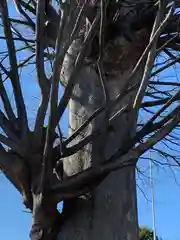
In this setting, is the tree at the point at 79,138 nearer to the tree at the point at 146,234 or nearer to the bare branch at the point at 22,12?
the bare branch at the point at 22,12

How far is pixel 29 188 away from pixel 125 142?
0.58 m

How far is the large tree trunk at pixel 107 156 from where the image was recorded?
272 centimetres

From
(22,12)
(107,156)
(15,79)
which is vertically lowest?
(107,156)

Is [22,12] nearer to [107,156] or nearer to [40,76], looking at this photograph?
[40,76]

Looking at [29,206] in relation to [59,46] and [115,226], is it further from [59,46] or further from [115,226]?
[59,46]

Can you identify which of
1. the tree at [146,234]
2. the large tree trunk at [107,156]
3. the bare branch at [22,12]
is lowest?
the large tree trunk at [107,156]

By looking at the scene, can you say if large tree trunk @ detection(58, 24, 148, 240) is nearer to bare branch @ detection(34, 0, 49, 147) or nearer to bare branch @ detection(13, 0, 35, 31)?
bare branch @ detection(34, 0, 49, 147)

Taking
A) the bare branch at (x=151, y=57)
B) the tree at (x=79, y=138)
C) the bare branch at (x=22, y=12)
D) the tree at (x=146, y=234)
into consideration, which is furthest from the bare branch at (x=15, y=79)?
the tree at (x=146, y=234)

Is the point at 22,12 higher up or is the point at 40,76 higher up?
the point at 22,12

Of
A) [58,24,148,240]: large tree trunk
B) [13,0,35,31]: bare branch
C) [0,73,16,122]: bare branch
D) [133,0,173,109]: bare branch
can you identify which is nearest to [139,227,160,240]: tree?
[13,0,35,31]: bare branch

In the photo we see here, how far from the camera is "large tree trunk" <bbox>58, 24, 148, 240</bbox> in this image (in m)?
2.72

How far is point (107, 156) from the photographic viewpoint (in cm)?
289

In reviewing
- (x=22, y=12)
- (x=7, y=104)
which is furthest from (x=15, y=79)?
(x=22, y=12)

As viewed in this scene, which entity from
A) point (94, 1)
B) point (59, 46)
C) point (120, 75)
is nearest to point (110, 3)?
point (94, 1)
